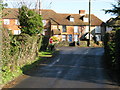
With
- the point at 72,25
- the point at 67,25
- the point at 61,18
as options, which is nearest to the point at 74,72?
the point at 67,25

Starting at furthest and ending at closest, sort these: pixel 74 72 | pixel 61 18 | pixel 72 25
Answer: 1. pixel 61 18
2. pixel 72 25
3. pixel 74 72

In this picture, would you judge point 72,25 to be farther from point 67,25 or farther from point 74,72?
point 74,72

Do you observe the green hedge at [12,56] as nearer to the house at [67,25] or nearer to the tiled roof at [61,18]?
the house at [67,25]

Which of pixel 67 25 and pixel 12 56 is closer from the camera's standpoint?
pixel 12 56

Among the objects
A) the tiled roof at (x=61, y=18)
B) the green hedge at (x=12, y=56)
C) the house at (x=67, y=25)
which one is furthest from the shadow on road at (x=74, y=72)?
the tiled roof at (x=61, y=18)

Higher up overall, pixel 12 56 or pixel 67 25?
pixel 67 25

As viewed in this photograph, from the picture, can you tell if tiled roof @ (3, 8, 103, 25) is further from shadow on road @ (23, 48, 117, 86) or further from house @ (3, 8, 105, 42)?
shadow on road @ (23, 48, 117, 86)

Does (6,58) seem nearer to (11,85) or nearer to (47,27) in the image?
(11,85)

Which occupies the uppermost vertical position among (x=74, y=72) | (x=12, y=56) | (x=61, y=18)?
(x=61, y=18)

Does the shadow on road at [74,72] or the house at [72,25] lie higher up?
the house at [72,25]

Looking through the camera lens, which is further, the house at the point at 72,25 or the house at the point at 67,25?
the house at the point at 72,25

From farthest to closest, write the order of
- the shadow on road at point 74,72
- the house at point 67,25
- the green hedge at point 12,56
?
the house at point 67,25, the shadow on road at point 74,72, the green hedge at point 12,56

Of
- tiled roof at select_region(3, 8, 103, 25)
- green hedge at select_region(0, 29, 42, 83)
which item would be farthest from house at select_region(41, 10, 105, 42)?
green hedge at select_region(0, 29, 42, 83)

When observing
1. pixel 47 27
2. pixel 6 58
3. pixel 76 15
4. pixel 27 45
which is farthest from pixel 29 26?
pixel 76 15
